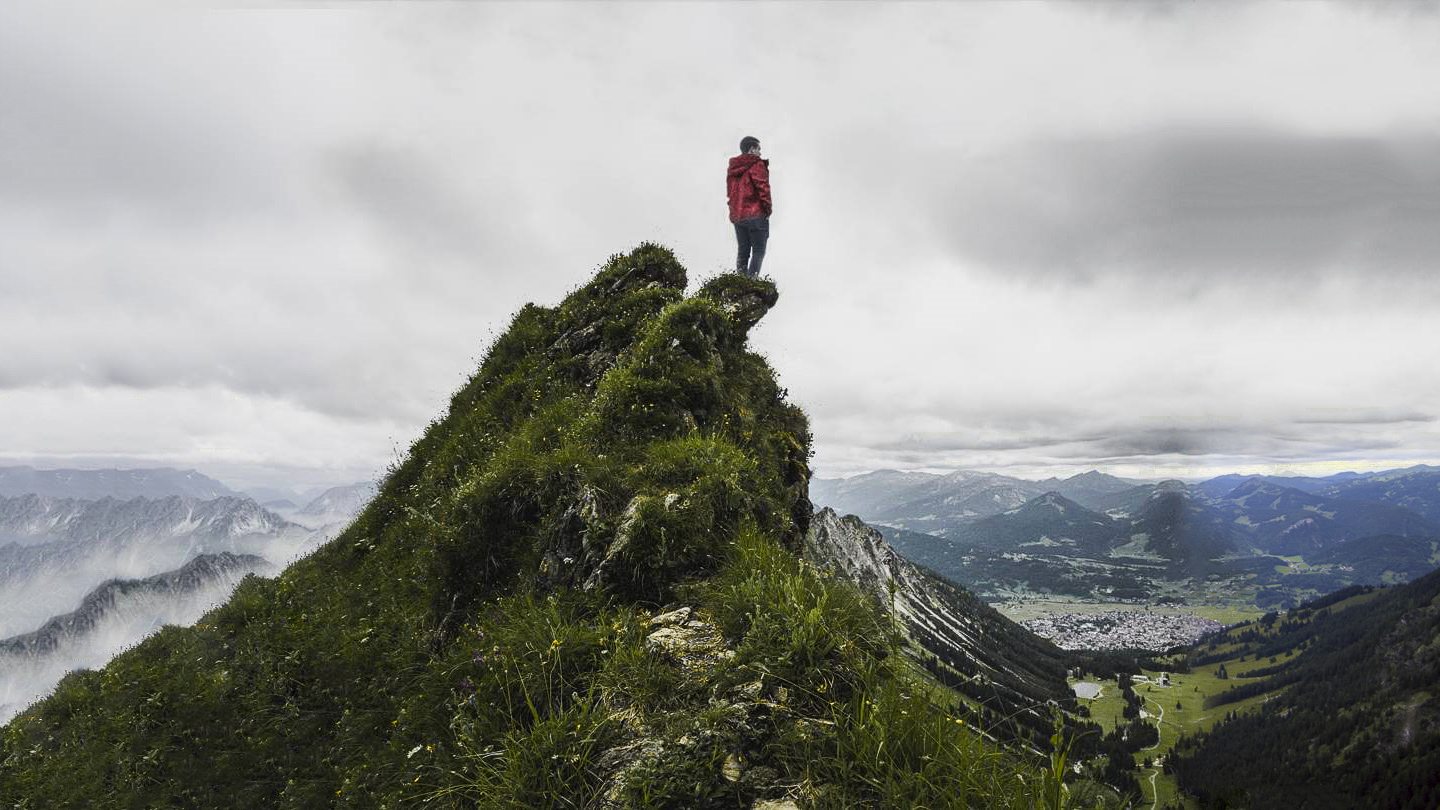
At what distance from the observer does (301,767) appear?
9500 millimetres

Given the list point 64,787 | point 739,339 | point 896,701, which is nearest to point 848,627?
point 896,701

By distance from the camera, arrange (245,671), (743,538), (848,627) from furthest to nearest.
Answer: (245,671) < (743,538) < (848,627)

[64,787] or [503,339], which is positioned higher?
[503,339]

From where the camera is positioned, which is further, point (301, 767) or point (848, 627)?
point (301, 767)

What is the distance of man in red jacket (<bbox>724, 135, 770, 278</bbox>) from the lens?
1953 cm

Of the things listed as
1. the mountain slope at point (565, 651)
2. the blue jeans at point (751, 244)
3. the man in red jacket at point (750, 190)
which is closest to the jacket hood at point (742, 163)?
the man in red jacket at point (750, 190)

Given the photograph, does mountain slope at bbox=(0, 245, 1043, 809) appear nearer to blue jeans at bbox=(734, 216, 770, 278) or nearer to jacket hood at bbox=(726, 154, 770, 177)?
blue jeans at bbox=(734, 216, 770, 278)

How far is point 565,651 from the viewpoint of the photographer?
24.6ft

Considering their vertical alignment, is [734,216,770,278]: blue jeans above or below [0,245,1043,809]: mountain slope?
above

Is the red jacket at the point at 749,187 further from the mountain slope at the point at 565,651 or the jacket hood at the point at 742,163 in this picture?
the mountain slope at the point at 565,651

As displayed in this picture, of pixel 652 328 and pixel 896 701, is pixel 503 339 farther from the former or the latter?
pixel 896 701

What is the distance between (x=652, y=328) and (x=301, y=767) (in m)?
10.3

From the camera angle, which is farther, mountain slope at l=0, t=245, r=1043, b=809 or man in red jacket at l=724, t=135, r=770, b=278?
man in red jacket at l=724, t=135, r=770, b=278

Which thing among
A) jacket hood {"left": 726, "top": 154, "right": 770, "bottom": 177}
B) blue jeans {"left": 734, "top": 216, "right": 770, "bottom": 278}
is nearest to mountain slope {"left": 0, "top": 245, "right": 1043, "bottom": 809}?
blue jeans {"left": 734, "top": 216, "right": 770, "bottom": 278}
